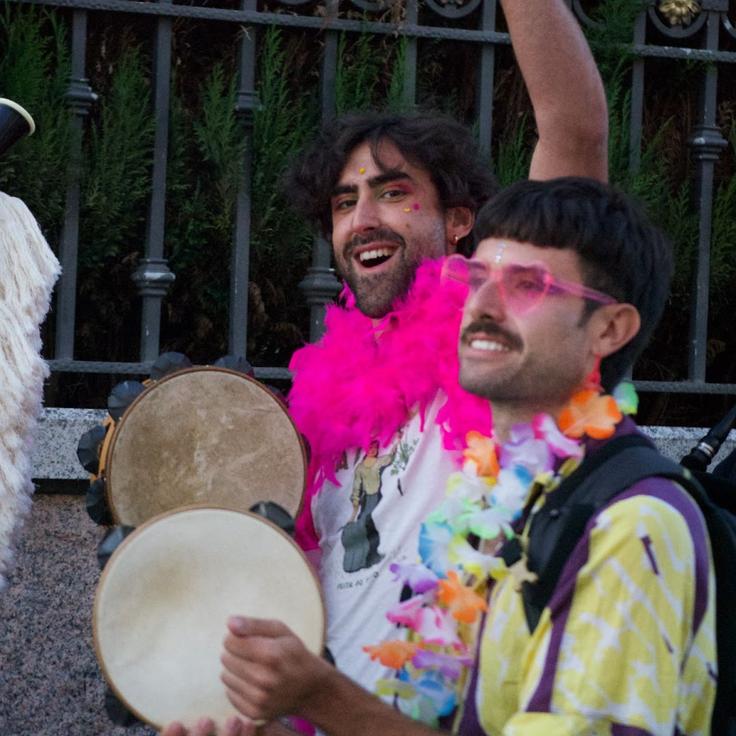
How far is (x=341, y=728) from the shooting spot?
74.4 inches

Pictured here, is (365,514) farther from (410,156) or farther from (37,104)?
(37,104)

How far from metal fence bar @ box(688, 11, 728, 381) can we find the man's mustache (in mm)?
2135

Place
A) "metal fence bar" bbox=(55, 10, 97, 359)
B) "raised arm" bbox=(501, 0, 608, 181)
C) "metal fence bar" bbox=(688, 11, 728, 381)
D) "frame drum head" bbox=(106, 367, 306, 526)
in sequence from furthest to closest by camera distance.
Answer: "metal fence bar" bbox=(688, 11, 728, 381) → "metal fence bar" bbox=(55, 10, 97, 359) → "frame drum head" bbox=(106, 367, 306, 526) → "raised arm" bbox=(501, 0, 608, 181)

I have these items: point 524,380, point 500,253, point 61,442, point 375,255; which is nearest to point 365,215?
point 375,255

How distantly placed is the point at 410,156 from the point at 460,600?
48.2 inches

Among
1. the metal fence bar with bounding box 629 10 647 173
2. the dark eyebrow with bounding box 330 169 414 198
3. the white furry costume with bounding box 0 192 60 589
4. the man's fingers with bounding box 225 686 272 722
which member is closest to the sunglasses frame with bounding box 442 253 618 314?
the man's fingers with bounding box 225 686 272 722

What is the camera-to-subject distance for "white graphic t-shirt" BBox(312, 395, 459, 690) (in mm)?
2486

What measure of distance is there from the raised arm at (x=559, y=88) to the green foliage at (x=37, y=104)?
1.51 meters

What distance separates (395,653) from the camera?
7.07ft

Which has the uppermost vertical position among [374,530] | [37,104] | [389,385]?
[37,104]

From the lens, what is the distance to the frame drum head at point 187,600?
2061 mm

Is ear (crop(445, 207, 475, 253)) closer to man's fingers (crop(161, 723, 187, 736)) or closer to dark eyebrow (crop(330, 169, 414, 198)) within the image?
dark eyebrow (crop(330, 169, 414, 198))

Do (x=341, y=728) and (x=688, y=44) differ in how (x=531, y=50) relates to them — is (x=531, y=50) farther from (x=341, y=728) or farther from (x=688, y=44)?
(x=688, y=44)

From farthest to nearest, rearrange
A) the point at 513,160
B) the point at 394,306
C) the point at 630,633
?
1. the point at 513,160
2. the point at 394,306
3. the point at 630,633
